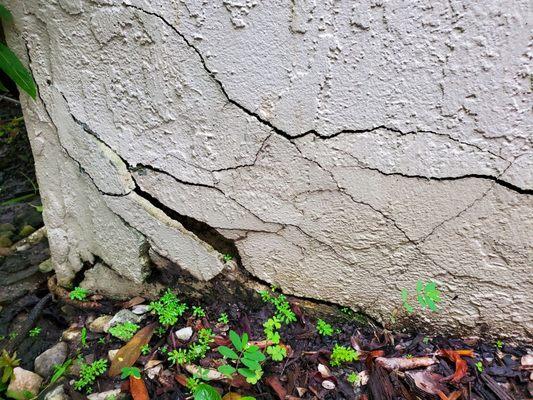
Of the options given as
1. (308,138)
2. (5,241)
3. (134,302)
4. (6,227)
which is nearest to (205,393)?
(134,302)

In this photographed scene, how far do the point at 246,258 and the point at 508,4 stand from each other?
1.03 metres

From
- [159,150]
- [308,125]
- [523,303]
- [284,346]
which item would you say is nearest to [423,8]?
[308,125]

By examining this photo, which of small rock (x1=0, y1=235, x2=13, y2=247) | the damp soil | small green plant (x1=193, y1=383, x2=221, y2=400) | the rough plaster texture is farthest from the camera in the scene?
small rock (x1=0, y1=235, x2=13, y2=247)

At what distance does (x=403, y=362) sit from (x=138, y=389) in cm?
87

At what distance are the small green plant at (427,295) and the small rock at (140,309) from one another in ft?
3.11

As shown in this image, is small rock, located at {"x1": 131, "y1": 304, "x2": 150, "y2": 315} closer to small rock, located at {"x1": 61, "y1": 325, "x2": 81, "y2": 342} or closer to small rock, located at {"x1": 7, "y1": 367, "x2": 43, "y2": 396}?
small rock, located at {"x1": 61, "y1": 325, "x2": 81, "y2": 342}

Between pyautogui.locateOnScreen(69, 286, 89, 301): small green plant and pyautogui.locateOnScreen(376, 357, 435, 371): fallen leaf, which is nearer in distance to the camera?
pyautogui.locateOnScreen(376, 357, 435, 371): fallen leaf

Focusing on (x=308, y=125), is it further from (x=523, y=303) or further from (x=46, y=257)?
(x=46, y=257)

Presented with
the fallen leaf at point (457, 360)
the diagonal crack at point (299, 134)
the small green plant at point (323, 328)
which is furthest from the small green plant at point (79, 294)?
the fallen leaf at point (457, 360)

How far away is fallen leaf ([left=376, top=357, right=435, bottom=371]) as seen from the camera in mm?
1345

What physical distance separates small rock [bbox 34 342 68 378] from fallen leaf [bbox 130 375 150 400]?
325 millimetres

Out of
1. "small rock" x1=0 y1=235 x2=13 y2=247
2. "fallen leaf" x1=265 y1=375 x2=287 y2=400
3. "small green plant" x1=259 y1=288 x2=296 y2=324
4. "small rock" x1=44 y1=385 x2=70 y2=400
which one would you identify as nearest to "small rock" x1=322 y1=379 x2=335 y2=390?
"fallen leaf" x1=265 y1=375 x2=287 y2=400

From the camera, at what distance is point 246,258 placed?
1452mm

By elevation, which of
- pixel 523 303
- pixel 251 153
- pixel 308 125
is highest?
pixel 308 125
